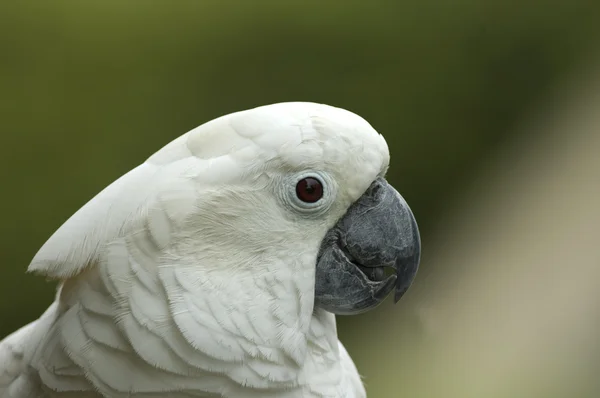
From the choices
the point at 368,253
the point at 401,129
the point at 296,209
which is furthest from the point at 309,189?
the point at 401,129

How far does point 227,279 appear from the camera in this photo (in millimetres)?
1350

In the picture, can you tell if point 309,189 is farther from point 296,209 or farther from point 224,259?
point 224,259

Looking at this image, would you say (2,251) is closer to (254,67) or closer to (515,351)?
(254,67)

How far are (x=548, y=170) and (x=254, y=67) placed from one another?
1.73 m

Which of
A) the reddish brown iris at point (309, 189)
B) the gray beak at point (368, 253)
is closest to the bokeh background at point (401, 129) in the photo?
the gray beak at point (368, 253)

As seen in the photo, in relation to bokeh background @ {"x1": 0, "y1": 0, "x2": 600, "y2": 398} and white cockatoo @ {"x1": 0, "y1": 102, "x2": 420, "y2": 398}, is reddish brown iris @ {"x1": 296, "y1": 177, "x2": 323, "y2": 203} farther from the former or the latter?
bokeh background @ {"x1": 0, "y1": 0, "x2": 600, "y2": 398}

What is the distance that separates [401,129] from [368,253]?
231cm

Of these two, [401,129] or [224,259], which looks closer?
[224,259]

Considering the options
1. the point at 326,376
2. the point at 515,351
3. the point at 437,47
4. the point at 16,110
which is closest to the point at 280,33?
the point at 437,47

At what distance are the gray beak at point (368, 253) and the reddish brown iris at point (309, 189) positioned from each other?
0.10 m

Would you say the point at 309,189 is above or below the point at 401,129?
above

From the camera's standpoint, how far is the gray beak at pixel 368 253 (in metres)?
A: 1.45

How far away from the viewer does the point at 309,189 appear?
4.55 feet

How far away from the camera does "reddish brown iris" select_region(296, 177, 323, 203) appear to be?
1.38 meters
